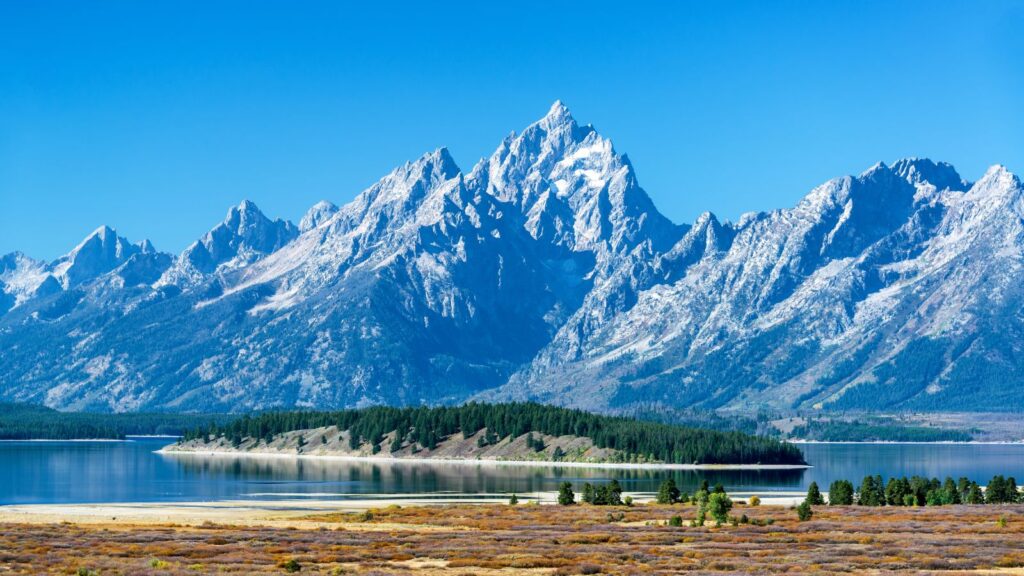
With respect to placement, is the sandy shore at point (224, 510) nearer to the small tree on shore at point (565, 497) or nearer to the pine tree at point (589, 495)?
the pine tree at point (589, 495)

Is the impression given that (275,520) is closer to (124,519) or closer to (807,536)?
(124,519)

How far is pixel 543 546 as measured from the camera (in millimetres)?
107875

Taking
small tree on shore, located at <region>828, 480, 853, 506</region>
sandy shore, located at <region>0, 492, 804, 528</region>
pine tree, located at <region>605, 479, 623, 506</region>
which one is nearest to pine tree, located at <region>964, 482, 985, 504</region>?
small tree on shore, located at <region>828, 480, 853, 506</region>

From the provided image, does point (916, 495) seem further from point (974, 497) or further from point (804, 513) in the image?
point (804, 513)

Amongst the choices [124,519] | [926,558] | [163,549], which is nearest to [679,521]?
[926,558]

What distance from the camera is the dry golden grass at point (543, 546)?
92438 millimetres

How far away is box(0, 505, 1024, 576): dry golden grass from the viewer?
3639 inches

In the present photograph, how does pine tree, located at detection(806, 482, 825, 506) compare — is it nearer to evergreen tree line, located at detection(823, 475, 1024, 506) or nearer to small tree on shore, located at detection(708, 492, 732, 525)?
evergreen tree line, located at detection(823, 475, 1024, 506)

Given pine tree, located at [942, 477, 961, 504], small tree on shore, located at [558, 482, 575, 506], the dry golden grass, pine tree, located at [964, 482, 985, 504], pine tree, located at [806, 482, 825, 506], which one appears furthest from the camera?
small tree on shore, located at [558, 482, 575, 506]

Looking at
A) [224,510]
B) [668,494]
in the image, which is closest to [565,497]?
[668,494]

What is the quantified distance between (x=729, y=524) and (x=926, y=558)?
3590 centimetres

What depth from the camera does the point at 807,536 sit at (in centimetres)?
11750

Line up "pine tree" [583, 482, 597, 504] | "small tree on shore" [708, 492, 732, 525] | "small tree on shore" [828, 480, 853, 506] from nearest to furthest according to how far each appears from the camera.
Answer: "small tree on shore" [708, 492, 732, 525]
"small tree on shore" [828, 480, 853, 506]
"pine tree" [583, 482, 597, 504]

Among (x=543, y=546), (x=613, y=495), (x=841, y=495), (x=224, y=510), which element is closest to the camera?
(x=543, y=546)
